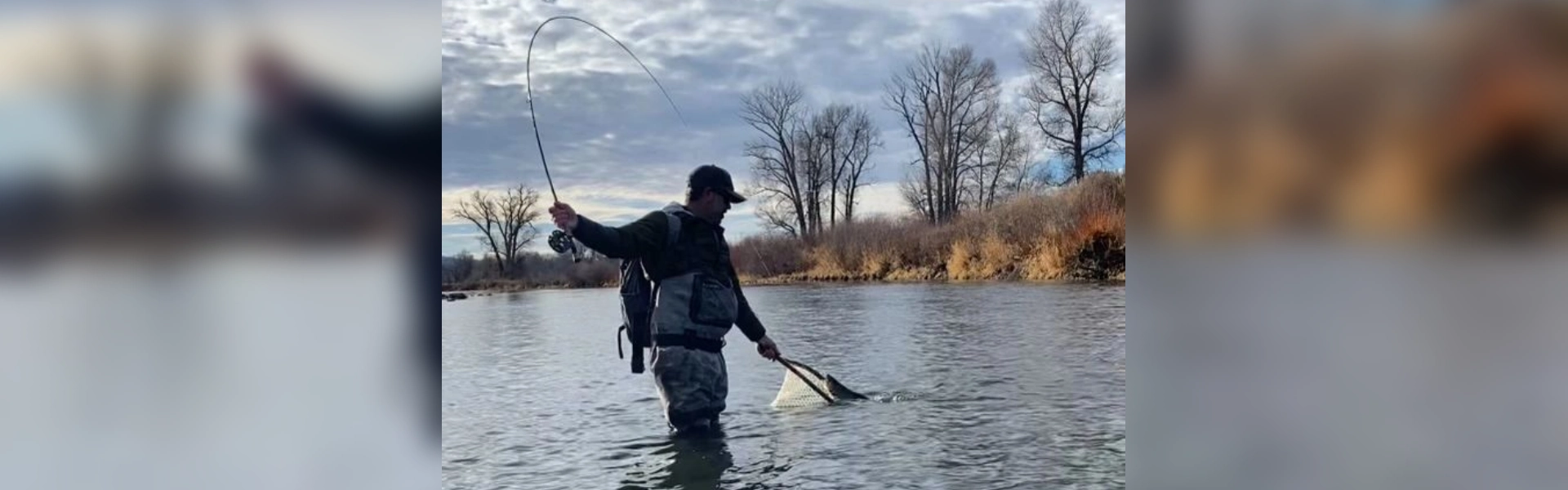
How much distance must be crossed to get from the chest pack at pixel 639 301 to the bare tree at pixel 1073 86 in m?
1.45

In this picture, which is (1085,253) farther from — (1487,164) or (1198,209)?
(1487,164)

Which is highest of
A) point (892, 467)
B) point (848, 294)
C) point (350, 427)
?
point (848, 294)

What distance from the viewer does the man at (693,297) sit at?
138 inches

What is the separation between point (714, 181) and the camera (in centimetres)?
355

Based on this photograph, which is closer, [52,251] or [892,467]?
[52,251]

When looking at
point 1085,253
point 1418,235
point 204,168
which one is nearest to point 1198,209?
point 1418,235

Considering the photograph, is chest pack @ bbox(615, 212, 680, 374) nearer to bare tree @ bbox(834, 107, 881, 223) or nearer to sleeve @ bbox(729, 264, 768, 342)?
sleeve @ bbox(729, 264, 768, 342)

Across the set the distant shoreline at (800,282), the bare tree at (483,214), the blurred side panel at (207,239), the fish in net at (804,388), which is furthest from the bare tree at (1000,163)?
the blurred side panel at (207,239)

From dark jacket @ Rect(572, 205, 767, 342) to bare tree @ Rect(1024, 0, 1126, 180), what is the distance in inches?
50.8

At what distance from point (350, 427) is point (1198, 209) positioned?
2512 millimetres

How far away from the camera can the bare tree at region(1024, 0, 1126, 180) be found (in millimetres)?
3740

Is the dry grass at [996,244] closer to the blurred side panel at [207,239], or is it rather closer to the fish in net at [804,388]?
the fish in net at [804,388]

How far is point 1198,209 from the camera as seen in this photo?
3.10m

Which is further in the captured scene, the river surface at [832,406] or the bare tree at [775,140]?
the bare tree at [775,140]
